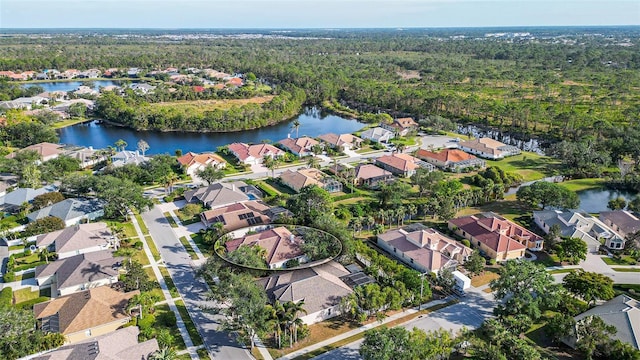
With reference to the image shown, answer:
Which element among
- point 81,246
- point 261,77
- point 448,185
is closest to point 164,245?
point 81,246

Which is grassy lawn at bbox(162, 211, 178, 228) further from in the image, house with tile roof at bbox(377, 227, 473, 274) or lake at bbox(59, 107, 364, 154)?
lake at bbox(59, 107, 364, 154)

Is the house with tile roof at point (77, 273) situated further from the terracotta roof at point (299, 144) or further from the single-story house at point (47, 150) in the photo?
the terracotta roof at point (299, 144)

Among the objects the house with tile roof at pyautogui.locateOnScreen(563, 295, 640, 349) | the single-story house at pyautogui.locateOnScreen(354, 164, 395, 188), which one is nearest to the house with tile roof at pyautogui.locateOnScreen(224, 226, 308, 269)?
the single-story house at pyautogui.locateOnScreen(354, 164, 395, 188)

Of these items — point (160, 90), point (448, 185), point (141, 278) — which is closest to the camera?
point (141, 278)

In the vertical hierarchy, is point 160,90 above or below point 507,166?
above

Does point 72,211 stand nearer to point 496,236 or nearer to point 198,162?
point 198,162

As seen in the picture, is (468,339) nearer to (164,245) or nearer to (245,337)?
(245,337)
